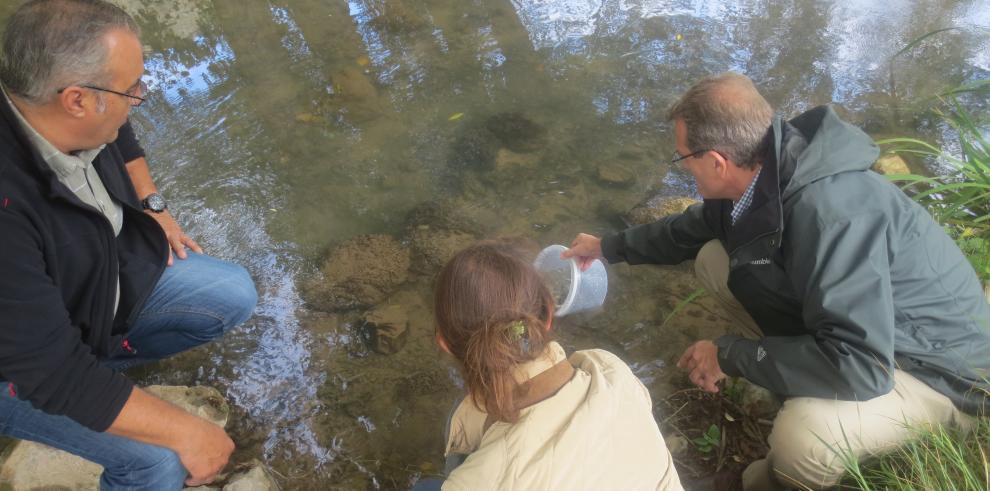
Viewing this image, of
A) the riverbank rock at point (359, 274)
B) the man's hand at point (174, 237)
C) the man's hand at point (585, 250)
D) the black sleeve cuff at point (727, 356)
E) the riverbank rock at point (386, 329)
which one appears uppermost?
the man's hand at point (174, 237)

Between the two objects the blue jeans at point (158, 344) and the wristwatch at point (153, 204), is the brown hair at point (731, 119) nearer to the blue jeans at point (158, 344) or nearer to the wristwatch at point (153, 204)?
the blue jeans at point (158, 344)

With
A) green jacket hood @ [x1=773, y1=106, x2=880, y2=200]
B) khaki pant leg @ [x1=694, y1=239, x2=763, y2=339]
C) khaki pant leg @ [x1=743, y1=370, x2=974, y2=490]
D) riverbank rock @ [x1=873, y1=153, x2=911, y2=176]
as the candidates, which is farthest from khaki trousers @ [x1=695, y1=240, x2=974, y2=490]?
riverbank rock @ [x1=873, y1=153, x2=911, y2=176]

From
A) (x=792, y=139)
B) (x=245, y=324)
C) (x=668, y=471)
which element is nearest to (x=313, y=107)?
(x=245, y=324)

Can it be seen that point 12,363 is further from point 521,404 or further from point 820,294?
point 820,294

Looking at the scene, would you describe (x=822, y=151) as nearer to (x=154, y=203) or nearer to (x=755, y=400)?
(x=755, y=400)

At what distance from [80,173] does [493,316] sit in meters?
1.32

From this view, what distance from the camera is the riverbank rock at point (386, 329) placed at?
2.68 m

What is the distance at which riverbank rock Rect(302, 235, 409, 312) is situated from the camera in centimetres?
287

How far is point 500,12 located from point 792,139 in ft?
11.6

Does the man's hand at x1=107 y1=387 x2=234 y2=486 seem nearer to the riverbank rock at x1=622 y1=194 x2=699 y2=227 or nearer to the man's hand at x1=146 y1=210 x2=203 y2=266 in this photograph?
the man's hand at x1=146 y1=210 x2=203 y2=266

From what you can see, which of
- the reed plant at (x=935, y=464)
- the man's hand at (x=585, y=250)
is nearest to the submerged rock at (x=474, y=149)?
the man's hand at (x=585, y=250)

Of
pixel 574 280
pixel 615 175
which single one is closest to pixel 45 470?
pixel 574 280

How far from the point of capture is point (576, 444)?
131cm

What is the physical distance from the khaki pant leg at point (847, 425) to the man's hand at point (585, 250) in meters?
0.91
